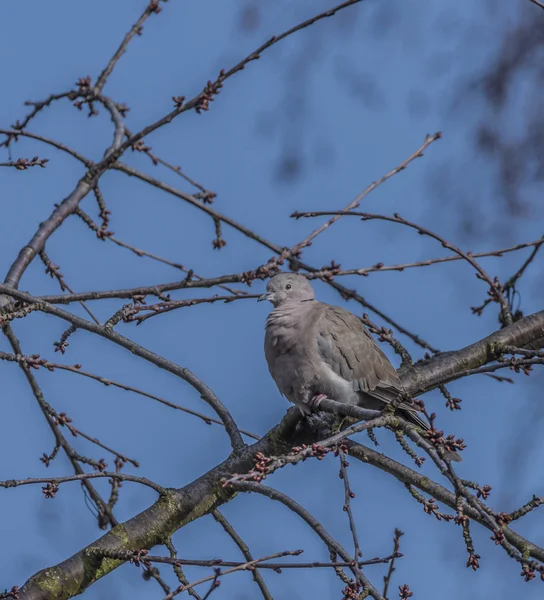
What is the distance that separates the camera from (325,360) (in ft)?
14.4

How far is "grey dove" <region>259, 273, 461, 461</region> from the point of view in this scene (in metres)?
4.32

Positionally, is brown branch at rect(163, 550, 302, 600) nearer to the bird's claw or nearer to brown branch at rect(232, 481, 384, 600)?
brown branch at rect(232, 481, 384, 600)

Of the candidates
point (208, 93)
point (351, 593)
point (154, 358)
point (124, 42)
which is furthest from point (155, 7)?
point (351, 593)

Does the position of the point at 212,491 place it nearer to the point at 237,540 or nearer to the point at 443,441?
the point at 237,540

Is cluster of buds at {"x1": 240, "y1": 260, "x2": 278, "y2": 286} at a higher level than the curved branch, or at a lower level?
higher

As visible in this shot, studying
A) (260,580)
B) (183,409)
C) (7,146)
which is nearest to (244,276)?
(183,409)

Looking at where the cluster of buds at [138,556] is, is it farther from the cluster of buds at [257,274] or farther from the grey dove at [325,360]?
the grey dove at [325,360]

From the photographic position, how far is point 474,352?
4004 mm

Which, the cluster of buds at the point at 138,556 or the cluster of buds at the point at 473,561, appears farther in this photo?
the cluster of buds at the point at 138,556

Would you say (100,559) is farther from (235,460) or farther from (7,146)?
(7,146)

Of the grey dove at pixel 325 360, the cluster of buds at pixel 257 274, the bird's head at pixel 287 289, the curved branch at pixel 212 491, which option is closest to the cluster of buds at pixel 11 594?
the curved branch at pixel 212 491

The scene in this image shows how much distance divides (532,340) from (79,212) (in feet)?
7.01

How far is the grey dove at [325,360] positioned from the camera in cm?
432

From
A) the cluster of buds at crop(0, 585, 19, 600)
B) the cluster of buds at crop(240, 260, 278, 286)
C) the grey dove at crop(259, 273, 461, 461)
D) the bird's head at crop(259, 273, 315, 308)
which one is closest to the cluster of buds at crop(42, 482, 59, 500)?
the cluster of buds at crop(0, 585, 19, 600)
